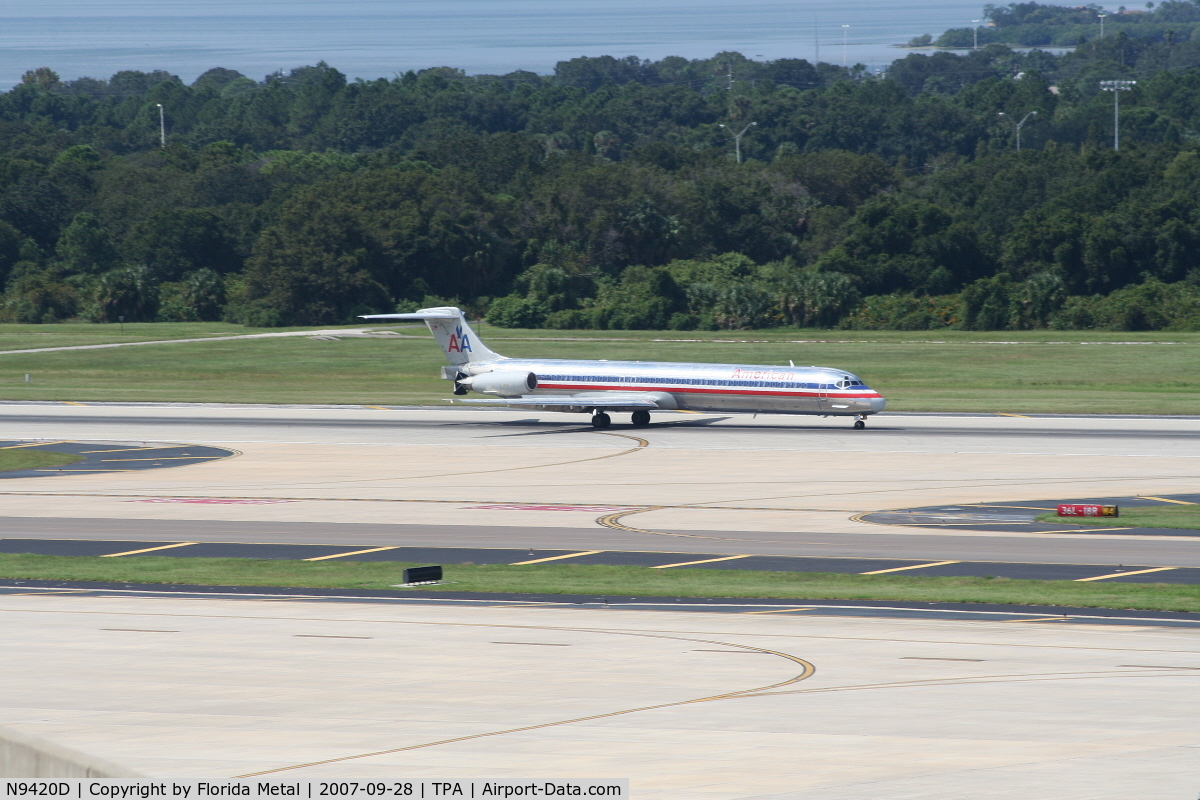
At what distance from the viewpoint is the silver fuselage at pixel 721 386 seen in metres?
70.8

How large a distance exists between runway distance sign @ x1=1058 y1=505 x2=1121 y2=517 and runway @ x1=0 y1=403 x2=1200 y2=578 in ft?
7.08

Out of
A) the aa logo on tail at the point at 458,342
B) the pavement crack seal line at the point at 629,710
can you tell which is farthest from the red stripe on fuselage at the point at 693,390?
the pavement crack seal line at the point at 629,710

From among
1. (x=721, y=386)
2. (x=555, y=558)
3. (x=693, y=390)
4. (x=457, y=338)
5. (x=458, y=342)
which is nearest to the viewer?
(x=555, y=558)

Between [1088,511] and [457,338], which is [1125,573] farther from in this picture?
[457,338]

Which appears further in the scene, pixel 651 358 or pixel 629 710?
pixel 651 358

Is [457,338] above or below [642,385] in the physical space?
above

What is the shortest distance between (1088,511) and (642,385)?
32.3 metres

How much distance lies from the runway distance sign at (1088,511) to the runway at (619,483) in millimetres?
2159

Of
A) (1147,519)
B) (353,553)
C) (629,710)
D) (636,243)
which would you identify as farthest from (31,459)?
(636,243)

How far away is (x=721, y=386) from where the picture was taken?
72000 mm

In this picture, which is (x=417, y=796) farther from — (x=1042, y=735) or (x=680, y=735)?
(x=1042, y=735)

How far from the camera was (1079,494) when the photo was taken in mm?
50625
